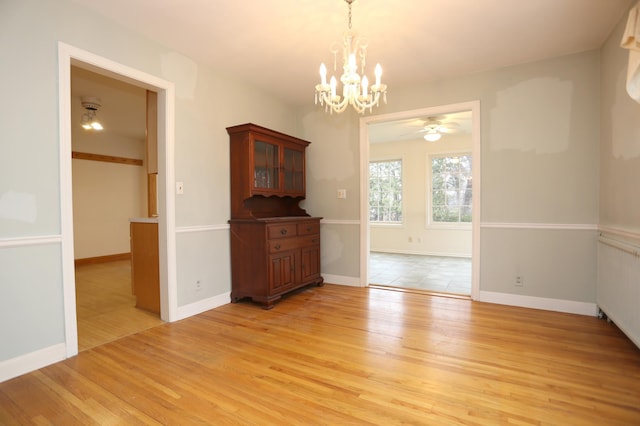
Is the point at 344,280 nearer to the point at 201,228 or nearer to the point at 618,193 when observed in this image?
the point at 201,228

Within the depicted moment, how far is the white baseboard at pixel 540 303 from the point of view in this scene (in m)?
3.00

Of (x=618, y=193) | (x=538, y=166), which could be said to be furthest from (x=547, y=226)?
(x=618, y=193)

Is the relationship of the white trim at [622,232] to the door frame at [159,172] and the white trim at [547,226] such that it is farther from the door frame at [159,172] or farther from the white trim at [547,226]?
the door frame at [159,172]

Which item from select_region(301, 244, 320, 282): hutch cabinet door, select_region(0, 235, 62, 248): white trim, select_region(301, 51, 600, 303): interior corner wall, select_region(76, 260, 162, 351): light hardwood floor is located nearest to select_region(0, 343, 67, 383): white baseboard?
select_region(76, 260, 162, 351): light hardwood floor

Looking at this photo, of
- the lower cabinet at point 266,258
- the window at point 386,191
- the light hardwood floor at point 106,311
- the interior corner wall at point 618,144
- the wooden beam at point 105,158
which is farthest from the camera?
the window at point 386,191

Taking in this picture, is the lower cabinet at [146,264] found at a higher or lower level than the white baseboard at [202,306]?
higher

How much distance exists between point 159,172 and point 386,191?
528cm

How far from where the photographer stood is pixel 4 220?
1.91 metres

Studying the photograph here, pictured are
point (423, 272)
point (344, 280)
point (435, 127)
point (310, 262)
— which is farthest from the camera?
point (435, 127)

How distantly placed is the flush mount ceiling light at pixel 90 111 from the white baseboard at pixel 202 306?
3.36 m

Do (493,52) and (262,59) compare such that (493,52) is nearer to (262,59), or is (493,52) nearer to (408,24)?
(408,24)

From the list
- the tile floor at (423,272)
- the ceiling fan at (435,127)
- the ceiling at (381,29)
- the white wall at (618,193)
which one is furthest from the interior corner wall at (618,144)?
the ceiling fan at (435,127)

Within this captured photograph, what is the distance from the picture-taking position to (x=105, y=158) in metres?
6.23

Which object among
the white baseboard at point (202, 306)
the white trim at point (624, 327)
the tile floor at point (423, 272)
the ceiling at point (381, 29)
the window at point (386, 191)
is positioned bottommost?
the tile floor at point (423, 272)
